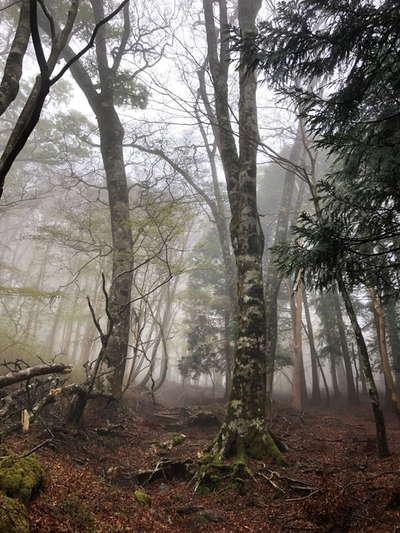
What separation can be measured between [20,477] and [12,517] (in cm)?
68

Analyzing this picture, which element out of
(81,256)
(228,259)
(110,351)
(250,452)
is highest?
(81,256)

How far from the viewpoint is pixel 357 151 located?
5.78 m

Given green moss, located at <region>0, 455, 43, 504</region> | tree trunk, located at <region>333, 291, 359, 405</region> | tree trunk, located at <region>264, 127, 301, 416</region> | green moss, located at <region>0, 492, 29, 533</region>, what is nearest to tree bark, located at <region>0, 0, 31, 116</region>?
green moss, located at <region>0, 455, 43, 504</region>

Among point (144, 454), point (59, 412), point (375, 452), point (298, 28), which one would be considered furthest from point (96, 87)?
point (375, 452)

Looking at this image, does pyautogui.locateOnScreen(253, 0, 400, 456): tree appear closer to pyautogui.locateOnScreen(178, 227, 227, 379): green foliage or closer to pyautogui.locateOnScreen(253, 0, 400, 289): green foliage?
pyautogui.locateOnScreen(253, 0, 400, 289): green foliage

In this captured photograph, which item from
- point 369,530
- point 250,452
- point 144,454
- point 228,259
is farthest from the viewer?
point 228,259

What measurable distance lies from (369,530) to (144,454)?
14.8 ft

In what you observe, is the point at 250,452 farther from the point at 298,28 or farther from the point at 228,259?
the point at 228,259

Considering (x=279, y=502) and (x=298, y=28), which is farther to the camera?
(x=298, y=28)

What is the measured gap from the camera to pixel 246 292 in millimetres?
6770

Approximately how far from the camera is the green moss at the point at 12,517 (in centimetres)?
222

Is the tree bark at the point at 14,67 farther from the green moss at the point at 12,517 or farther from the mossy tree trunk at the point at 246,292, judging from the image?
the green moss at the point at 12,517

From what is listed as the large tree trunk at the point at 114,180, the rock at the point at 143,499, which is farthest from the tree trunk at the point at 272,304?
the rock at the point at 143,499

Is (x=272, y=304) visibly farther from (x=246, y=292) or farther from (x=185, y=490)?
(x=185, y=490)
